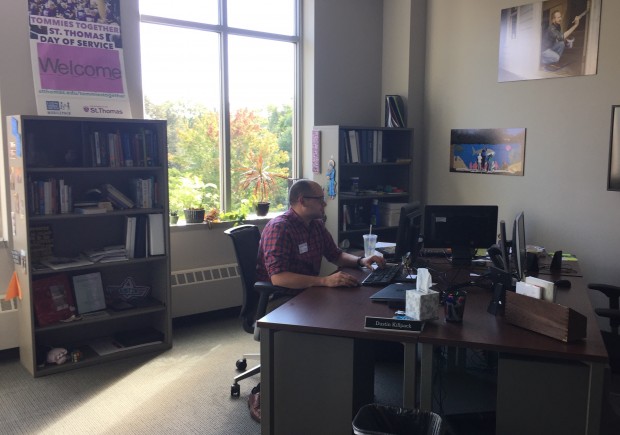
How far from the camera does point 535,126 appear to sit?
15.2ft

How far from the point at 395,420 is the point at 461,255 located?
1.71 meters

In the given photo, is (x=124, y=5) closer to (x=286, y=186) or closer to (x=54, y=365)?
(x=286, y=186)

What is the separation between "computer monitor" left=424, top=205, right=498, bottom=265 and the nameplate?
1.48 meters

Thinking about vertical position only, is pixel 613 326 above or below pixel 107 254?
below

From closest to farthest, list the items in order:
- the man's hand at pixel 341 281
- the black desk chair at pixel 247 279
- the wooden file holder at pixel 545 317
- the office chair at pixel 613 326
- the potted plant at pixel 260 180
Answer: the wooden file holder at pixel 545 317 < the office chair at pixel 613 326 < the man's hand at pixel 341 281 < the black desk chair at pixel 247 279 < the potted plant at pixel 260 180

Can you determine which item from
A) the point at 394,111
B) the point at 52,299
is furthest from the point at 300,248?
the point at 394,111

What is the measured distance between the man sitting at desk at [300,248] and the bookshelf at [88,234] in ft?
4.01

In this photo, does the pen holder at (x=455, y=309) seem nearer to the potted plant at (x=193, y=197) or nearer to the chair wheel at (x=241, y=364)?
the chair wheel at (x=241, y=364)

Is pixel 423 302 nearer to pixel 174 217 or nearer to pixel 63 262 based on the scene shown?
pixel 63 262

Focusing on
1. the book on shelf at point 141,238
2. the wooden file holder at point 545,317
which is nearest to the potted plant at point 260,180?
the book on shelf at point 141,238

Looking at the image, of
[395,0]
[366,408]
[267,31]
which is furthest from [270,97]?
[366,408]

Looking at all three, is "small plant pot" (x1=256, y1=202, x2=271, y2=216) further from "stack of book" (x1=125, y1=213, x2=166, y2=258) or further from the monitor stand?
the monitor stand

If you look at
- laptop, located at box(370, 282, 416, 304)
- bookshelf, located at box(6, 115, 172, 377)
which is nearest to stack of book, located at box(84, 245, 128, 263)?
bookshelf, located at box(6, 115, 172, 377)

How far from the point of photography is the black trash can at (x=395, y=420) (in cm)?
227
